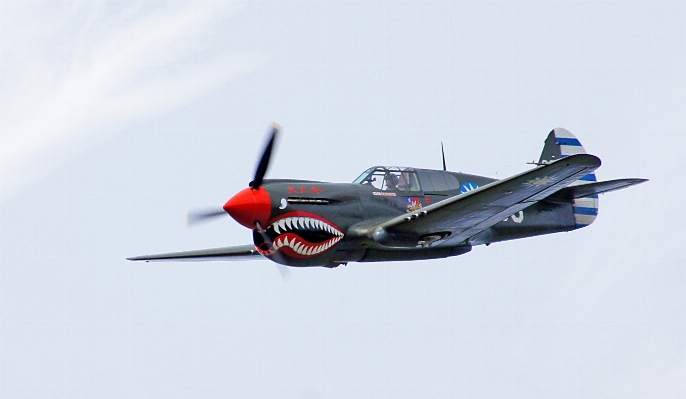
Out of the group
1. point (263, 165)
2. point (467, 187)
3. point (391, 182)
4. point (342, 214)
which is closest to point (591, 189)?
point (467, 187)

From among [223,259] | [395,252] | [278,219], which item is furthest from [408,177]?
[223,259]

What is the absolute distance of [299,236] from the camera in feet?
69.5

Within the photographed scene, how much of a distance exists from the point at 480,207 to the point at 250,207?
4555 millimetres

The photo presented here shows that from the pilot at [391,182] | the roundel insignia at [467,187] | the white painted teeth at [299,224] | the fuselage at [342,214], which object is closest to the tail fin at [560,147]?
the roundel insignia at [467,187]

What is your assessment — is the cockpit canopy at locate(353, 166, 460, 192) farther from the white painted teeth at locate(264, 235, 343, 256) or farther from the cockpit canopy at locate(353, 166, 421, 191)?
the white painted teeth at locate(264, 235, 343, 256)

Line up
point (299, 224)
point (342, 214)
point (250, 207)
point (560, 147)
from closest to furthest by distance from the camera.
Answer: point (250, 207), point (299, 224), point (342, 214), point (560, 147)

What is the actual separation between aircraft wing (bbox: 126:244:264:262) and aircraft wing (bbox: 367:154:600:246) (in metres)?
3.89

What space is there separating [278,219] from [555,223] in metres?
7.00

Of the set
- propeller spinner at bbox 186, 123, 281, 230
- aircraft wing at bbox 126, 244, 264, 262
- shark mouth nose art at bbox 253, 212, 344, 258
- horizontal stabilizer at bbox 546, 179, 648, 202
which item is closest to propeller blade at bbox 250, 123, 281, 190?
propeller spinner at bbox 186, 123, 281, 230

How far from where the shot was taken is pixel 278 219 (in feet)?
68.7

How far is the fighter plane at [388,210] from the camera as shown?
20516 mm

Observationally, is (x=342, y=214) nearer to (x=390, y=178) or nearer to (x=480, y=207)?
(x=390, y=178)

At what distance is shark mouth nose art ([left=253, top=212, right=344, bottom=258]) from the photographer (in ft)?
69.0

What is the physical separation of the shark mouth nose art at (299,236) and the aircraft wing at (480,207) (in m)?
0.86
